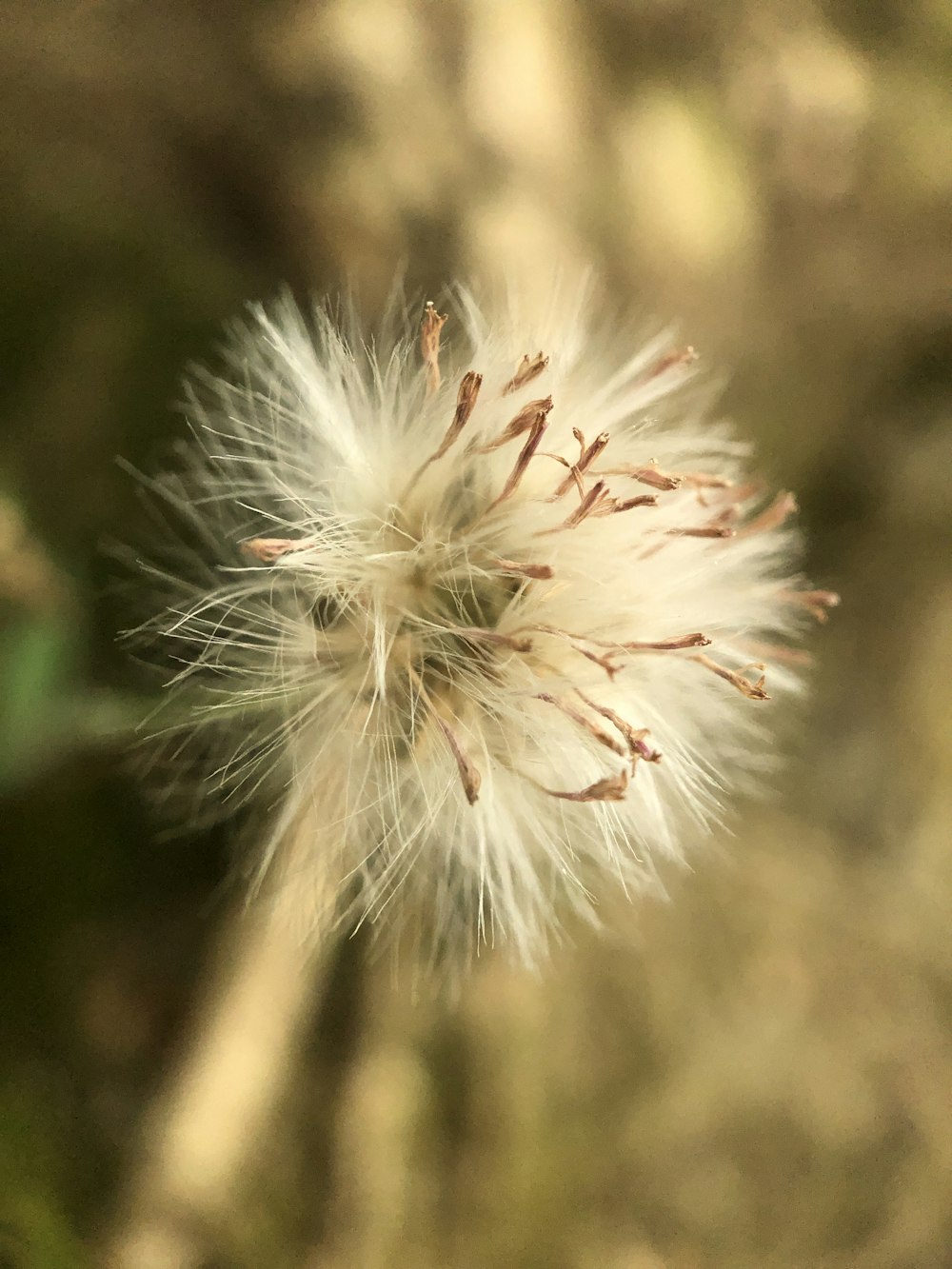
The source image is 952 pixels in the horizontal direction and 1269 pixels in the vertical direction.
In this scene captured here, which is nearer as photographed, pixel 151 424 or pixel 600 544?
pixel 600 544

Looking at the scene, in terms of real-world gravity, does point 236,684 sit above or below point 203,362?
below

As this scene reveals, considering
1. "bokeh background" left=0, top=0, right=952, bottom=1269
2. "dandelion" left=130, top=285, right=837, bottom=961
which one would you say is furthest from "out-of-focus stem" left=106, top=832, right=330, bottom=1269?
"dandelion" left=130, top=285, right=837, bottom=961

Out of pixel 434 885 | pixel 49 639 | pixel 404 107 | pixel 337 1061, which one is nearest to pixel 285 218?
pixel 404 107

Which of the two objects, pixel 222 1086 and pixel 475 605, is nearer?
pixel 475 605

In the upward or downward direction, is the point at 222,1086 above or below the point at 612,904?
below

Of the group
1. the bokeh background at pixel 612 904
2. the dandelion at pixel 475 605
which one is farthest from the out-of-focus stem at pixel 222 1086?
the dandelion at pixel 475 605

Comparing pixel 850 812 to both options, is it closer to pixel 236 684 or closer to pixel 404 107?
pixel 236 684

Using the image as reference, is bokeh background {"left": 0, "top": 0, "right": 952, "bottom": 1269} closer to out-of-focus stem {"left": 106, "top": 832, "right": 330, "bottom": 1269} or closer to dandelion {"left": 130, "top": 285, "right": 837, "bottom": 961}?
out-of-focus stem {"left": 106, "top": 832, "right": 330, "bottom": 1269}
